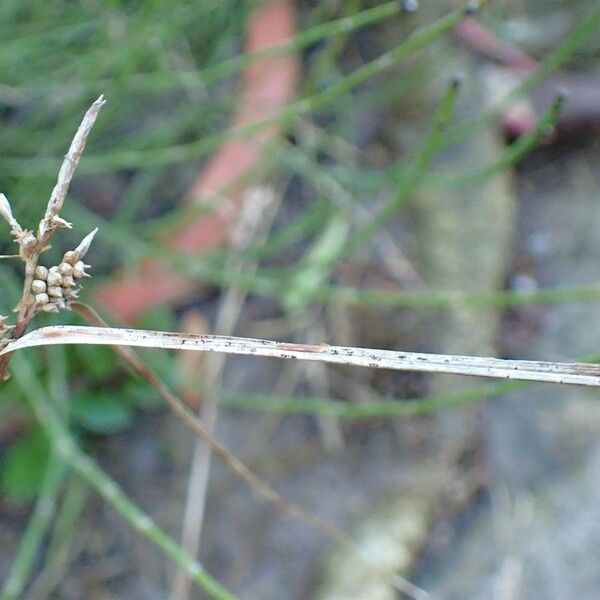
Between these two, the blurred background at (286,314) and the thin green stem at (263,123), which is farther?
the blurred background at (286,314)

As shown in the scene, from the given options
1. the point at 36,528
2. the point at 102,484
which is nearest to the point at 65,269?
the point at 102,484

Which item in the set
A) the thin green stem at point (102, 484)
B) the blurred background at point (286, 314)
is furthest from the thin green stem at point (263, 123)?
the thin green stem at point (102, 484)

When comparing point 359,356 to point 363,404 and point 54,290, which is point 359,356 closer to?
point 54,290

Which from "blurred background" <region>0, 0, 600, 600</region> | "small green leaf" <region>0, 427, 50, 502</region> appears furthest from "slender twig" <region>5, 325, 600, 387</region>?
"small green leaf" <region>0, 427, 50, 502</region>

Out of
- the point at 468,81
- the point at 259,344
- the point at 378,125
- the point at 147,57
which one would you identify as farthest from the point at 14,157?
the point at 259,344

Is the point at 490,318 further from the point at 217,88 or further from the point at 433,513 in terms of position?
the point at 217,88

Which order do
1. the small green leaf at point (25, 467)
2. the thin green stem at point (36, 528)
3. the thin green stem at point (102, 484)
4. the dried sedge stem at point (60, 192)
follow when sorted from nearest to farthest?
the dried sedge stem at point (60, 192) < the thin green stem at point (102, 484) < the thin green stem at point (36, 528) < the small green leaf at point (25, 467)

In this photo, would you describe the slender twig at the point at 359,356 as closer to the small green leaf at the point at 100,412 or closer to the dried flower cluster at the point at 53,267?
the dried flower cluster at the point at 53,267
